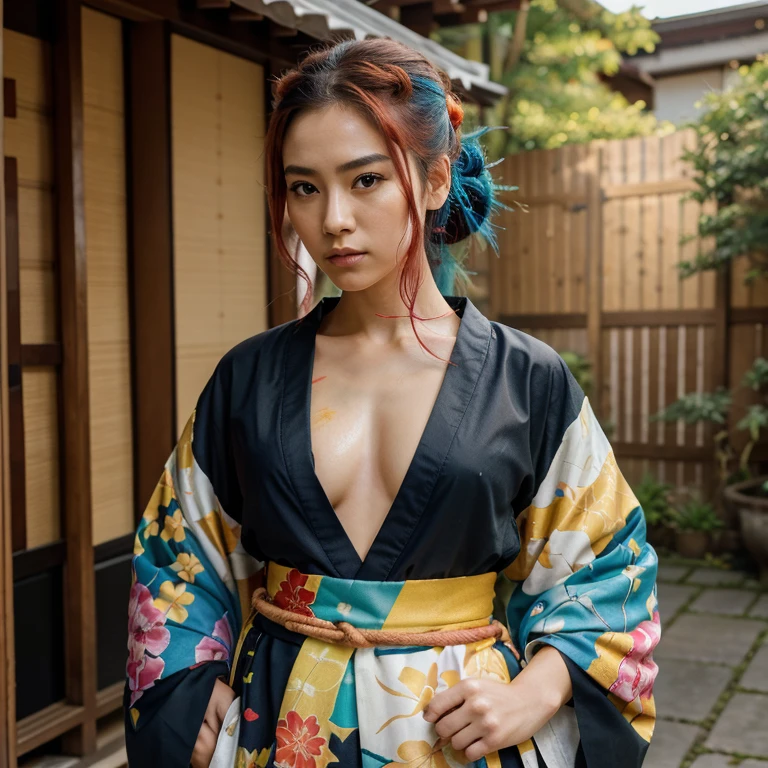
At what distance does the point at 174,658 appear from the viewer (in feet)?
5.11

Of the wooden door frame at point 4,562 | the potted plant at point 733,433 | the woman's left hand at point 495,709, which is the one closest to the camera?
the woman's left hand at point 495,709

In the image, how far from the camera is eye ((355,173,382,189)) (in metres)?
1.47

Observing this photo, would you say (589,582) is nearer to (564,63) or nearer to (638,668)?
(638,668)

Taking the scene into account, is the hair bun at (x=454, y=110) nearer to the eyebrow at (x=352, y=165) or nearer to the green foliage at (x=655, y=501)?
the eyebrow at (x=352, y=165)

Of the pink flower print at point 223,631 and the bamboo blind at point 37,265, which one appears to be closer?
the pink flower print at point 223,631

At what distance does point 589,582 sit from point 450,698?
0.30 meters

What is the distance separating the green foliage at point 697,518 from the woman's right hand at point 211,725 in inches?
217

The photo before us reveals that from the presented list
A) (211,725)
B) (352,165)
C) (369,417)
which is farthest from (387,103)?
(211,725)

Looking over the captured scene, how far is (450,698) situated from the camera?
1416 millimetres

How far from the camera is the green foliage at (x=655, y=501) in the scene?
6.68 meters

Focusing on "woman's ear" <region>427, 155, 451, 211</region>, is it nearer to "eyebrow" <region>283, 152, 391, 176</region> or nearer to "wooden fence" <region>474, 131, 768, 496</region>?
"eyebrow" <region>283, 152, 391, 176</region>

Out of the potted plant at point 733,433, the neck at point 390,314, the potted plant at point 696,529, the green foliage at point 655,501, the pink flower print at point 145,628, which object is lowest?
the potted plant at point 696,529

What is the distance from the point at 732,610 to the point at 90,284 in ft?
13.2

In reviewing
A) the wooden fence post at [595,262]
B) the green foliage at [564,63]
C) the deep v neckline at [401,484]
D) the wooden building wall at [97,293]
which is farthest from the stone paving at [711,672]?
the green foliage at [564,63]
